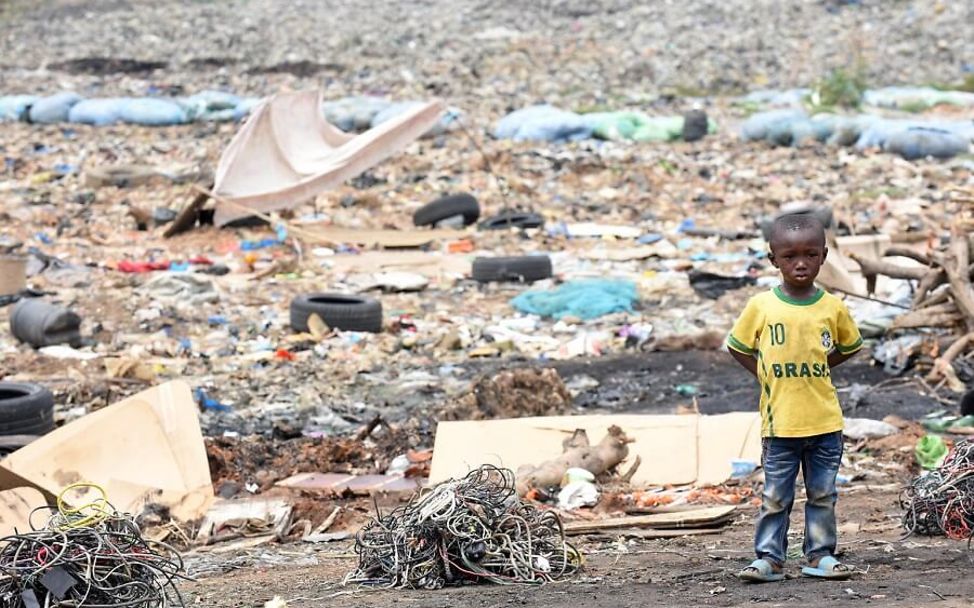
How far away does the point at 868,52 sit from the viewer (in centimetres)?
2497

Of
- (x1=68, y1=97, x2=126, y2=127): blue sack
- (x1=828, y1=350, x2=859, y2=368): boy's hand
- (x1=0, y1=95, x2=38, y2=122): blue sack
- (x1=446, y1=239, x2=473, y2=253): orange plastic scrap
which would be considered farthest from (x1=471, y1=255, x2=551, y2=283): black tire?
(x1=0, y1=95, x2=38, y2=122): blue sack

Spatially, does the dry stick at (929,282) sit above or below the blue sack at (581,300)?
above

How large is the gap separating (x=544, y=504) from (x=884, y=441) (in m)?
1.69

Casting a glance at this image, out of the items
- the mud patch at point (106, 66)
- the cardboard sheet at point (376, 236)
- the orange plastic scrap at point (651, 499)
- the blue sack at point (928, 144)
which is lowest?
the orange plastic scrap at point (651, 499)

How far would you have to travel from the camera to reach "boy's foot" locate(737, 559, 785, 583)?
373 cm

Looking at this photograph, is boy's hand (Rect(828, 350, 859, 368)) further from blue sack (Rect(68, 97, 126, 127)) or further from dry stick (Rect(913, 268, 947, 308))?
blue sack (Rect(68, 97, 126, 127))

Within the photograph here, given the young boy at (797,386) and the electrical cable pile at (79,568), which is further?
the young boy at (797,386)

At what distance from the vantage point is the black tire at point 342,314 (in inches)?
372

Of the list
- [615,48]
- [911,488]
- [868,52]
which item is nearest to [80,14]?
[615,48]

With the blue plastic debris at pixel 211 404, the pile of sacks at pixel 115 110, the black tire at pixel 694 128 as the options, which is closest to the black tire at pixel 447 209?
the black tire at pixel 694 128

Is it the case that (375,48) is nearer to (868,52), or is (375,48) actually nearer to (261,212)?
(868,52)

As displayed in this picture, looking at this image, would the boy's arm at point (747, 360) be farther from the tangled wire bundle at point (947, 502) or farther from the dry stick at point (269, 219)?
the dry stick at point (269, 219)

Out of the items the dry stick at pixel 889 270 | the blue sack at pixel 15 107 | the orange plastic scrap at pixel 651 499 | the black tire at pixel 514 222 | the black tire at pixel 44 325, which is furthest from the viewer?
the blue sack at pixel 15 107

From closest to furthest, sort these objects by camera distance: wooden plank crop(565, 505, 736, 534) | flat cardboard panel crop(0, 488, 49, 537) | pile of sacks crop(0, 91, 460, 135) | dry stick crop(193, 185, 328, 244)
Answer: flat cardboard panel crop(0, 488, 49, 537) → wooden plank crop(565, 505, 736, 534) → dry stick crop(193, 185, 328, 244) → pile of sacks crop(0, 91, 460, 135)
